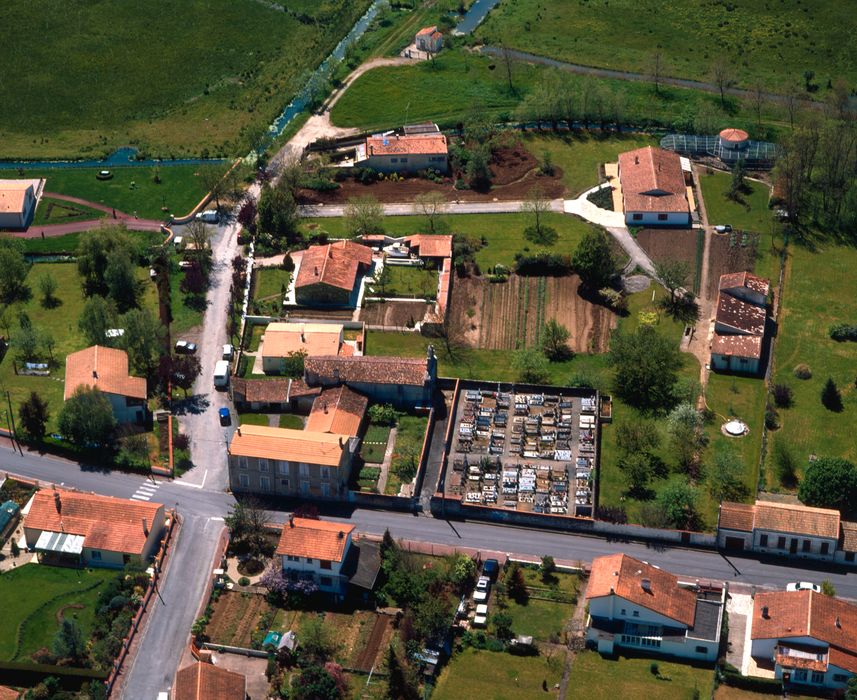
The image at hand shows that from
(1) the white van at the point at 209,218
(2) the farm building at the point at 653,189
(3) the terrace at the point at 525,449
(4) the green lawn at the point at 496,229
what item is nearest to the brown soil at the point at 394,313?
(4) the green lawn at the point at 496,229

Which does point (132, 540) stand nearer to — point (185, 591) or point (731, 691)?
point (185, 591)

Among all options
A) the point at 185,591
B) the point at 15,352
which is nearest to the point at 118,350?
the point at 15,352

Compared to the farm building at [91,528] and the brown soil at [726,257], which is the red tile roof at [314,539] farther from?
the brown soil at [726,257]

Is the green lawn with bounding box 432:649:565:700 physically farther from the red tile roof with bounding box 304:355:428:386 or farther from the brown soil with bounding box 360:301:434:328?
the brown soil with bounding box 360:301:434:328

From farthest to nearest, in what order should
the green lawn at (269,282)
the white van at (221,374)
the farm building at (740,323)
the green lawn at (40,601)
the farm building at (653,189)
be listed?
the farm building at (653,189) → the green lawn at (269,282) → the farm building at (740,323) → the white van at (221,374) → the green lawn at (40,601)

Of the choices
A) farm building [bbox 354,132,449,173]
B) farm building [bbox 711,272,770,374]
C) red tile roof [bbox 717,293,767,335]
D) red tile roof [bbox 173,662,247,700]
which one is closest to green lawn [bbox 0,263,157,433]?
farm building [bbox 354,132,449,173]

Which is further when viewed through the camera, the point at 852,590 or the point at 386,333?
the point at 386,333
